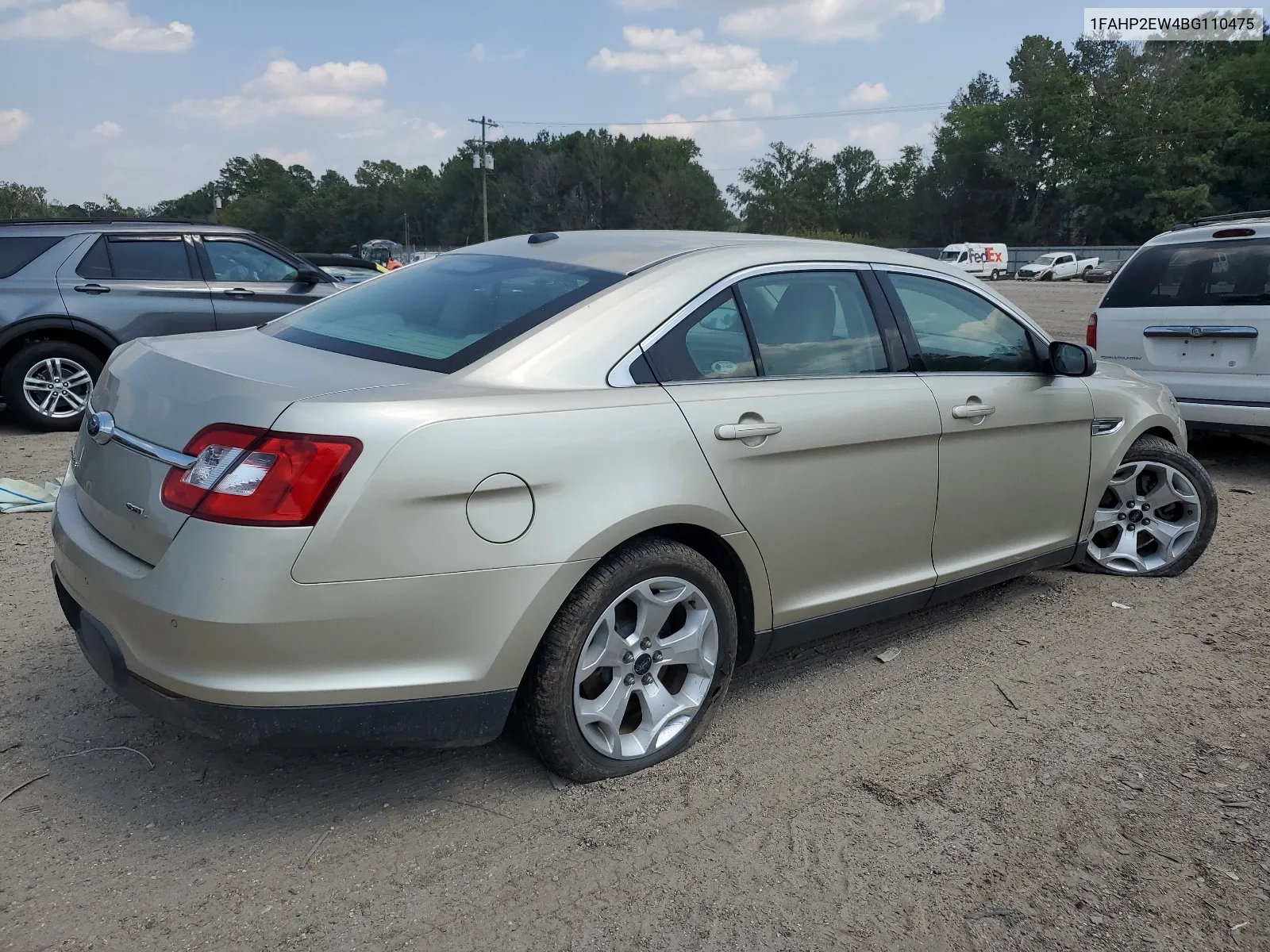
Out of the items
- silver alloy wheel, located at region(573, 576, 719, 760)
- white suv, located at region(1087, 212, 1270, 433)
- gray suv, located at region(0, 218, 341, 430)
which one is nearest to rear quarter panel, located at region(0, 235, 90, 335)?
gray suv, located at region(0, 218, 341, 430)

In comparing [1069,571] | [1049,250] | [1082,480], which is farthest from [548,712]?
[1049,250]

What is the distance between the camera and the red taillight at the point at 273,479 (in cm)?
237

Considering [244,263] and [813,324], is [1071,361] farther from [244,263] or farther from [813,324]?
[244,263]

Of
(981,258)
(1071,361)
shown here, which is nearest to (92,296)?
(1071,361)

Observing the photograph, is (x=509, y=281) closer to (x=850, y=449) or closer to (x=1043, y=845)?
(x=850, y=449)

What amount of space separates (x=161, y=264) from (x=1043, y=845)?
328 inches

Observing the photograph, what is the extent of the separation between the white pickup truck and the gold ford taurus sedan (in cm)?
5262

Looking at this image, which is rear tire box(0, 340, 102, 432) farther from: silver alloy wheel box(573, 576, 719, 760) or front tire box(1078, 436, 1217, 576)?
front tire box(1078, 436, 1217, 576)

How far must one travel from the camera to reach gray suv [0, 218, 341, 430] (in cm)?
803

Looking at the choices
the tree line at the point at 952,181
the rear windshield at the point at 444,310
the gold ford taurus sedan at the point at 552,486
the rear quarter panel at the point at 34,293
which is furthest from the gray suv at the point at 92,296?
the tree line at the point at 952,181

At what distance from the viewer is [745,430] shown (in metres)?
3.10

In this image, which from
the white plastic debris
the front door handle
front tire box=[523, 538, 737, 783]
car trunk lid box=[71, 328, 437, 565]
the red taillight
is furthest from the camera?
the white plastic debris

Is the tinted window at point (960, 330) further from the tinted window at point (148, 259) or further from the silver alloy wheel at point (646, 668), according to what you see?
the tinted window at point (148, 259)

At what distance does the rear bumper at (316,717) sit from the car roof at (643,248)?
1418mm
